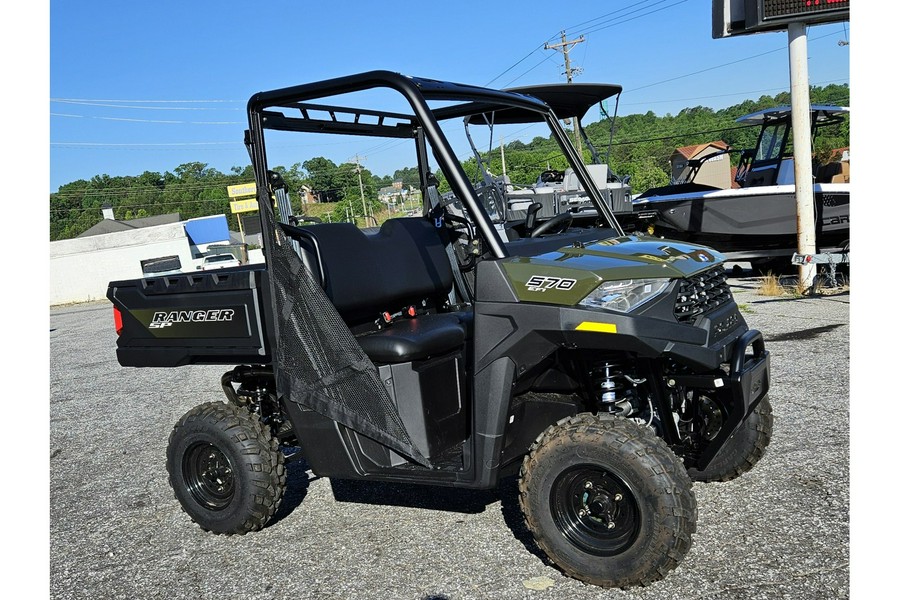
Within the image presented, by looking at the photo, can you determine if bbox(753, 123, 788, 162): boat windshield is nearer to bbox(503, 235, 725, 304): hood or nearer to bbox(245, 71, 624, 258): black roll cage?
bbox(245, 71, 624, 258): black roll cage

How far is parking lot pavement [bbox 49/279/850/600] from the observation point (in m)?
3.28

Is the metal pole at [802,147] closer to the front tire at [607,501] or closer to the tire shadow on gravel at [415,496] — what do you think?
the tire shadow on gravel at [415,496]

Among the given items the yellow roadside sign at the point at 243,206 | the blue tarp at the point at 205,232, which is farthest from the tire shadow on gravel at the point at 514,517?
the yellow roadside sign at the point at 243,206

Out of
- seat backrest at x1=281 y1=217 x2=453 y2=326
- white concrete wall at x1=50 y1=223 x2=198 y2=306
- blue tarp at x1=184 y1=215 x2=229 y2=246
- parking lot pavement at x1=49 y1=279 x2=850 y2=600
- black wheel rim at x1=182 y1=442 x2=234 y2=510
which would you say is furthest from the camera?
blue tarp at x1=184 y1=215 x2=229 y2=246

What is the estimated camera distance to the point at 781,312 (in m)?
9.51

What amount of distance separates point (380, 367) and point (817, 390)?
3738 millimetres

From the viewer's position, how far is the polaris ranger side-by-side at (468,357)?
10.2 ft

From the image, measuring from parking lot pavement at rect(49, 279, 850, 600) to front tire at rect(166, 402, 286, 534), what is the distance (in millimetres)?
137

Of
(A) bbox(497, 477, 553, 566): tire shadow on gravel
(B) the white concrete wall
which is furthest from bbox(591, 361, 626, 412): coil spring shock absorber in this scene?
(B) the white concrete wall

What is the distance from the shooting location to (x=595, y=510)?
3203mm

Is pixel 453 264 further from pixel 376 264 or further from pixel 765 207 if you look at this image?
pixel 765 207

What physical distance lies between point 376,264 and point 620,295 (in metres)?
1.57

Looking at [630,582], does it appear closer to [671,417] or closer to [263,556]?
[671,417]

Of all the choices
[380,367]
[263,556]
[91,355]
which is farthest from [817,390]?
[91,355]
